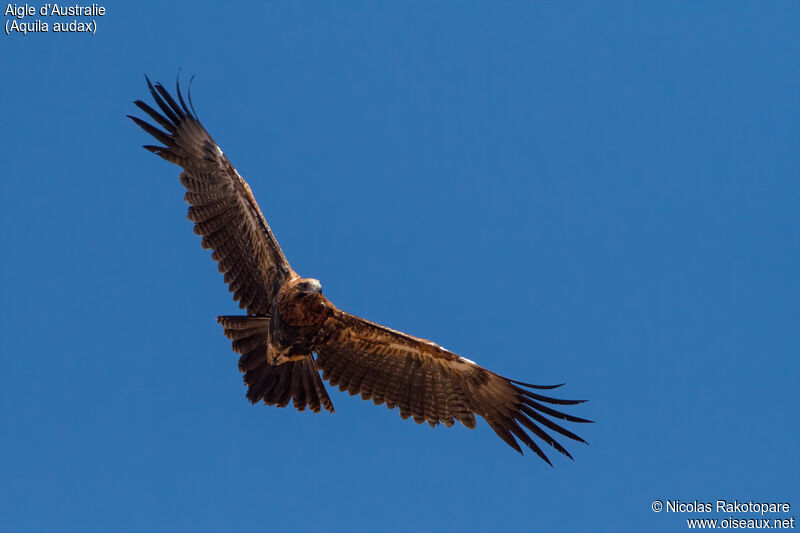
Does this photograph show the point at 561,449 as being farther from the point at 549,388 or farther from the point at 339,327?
the point at 339,327

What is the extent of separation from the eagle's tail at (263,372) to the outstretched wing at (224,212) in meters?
0.31

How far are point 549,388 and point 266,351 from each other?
3343 millimetres

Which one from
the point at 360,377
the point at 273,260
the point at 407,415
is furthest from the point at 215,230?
the point at 407,415

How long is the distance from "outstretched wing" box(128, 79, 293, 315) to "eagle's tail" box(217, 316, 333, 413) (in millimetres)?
305

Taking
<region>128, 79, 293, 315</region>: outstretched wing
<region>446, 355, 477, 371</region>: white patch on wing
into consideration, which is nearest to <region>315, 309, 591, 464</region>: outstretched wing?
<region>446, 355, 477, 371</region>: white patch on wing

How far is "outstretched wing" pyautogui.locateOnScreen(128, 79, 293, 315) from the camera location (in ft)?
35.7

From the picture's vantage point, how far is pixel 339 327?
10430mm

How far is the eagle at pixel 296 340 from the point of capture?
33.2 feet

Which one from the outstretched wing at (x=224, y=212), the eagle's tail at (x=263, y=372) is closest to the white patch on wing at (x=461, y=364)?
the eagle's tail at (x=263, y=372)

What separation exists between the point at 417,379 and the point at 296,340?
1523mm

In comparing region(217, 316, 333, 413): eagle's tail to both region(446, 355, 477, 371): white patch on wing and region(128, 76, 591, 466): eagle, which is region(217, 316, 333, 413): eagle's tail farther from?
region(446, 355, 477, 371): white patch on wing

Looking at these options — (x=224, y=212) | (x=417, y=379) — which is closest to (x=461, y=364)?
(x=417, y=379)

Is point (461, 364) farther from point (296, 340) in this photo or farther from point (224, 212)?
point (224, 212)

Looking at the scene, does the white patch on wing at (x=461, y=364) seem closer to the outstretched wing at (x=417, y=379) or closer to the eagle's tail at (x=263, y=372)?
the outstretched wing at (x=417, y=379)
